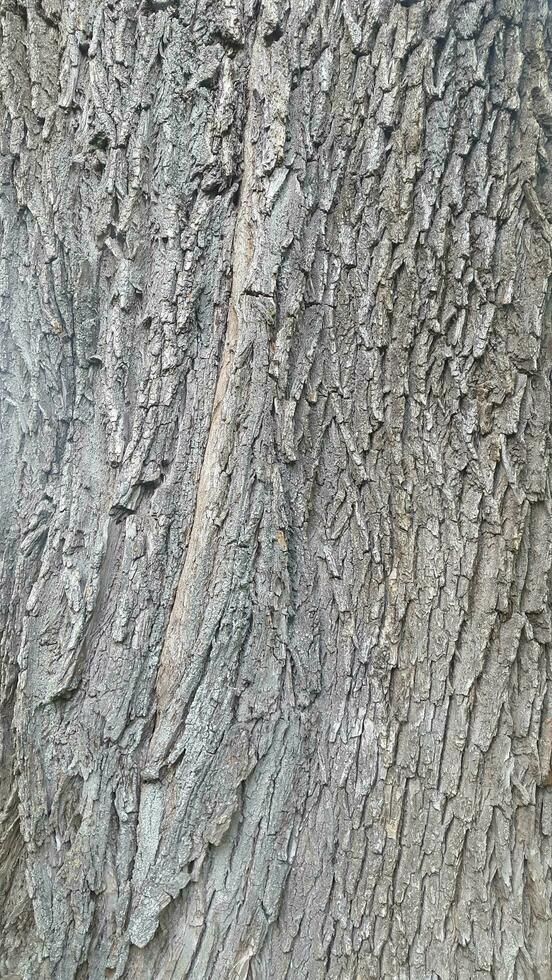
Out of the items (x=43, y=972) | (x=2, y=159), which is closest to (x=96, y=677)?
(x=43, y=972)

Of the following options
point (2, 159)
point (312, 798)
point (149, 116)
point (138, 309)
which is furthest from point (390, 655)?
point (2, 159)

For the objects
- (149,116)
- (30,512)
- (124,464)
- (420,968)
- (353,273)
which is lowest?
(420,968)

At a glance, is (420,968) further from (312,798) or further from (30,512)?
(30,512)

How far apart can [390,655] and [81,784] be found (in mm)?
921

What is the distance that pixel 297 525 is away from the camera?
1660mm

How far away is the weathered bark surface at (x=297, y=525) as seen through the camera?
156 cm

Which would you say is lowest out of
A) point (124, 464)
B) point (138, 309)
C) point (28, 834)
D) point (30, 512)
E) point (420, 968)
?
point (420, 968)

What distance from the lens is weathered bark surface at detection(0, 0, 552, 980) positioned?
156cm

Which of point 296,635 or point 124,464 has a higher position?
point 124,464

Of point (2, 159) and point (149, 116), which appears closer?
point (149, 116)

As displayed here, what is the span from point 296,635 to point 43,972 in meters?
Answer: 1.14

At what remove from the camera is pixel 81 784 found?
1.66 m

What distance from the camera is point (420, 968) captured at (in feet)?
5.27

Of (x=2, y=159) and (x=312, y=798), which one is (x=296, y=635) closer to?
(x=312, y=798)
